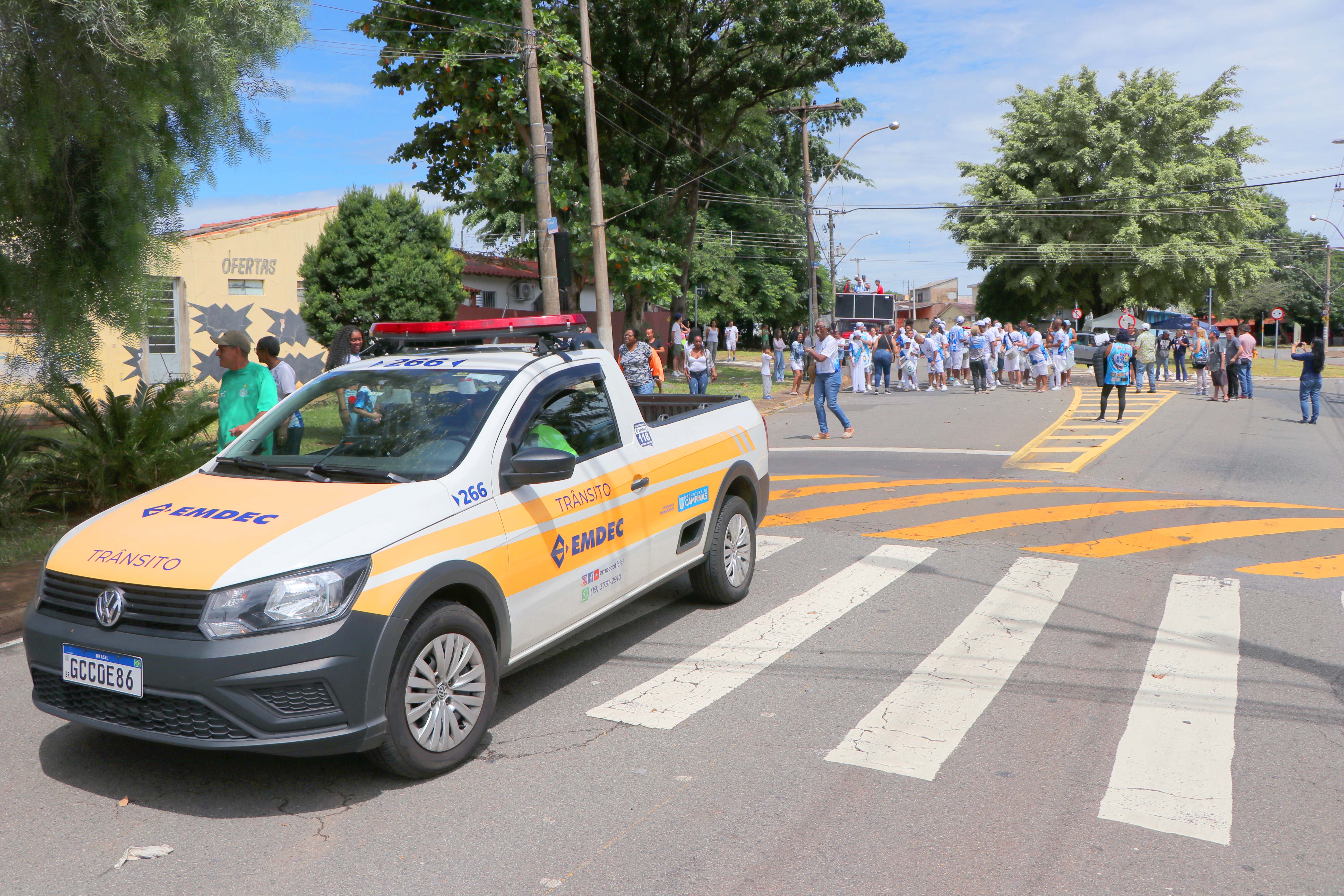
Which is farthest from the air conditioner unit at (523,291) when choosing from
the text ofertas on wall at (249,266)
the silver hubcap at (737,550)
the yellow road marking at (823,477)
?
the silver hubcap at (737,550)

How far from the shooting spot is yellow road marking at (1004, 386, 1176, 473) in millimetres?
13812

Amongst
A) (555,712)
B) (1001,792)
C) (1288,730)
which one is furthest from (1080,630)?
(555,712)

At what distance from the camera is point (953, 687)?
5.36 meters

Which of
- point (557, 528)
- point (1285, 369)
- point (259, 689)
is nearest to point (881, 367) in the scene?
point (557, 528)

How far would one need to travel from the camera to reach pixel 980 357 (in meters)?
26.1

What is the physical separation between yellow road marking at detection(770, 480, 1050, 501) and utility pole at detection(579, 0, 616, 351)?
7988 millimetres

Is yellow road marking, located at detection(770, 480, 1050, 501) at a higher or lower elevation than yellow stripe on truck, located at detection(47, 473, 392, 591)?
lower

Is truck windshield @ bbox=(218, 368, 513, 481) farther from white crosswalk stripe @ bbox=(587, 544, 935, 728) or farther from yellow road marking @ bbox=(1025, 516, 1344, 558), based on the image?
yellow road marking @ bbox=(1025, 516, 1344, 558)

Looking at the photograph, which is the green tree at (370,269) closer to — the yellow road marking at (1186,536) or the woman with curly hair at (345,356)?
the woman with curly hair at (345,356)

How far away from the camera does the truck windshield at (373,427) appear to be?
4.67 meters

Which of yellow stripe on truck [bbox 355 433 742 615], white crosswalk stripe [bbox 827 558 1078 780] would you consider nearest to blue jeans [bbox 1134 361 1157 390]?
white crosswalk stripe [bbox 827 558 1078 780]

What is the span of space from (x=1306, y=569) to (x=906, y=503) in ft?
12.9

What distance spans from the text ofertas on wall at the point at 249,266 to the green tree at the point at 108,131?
48.1 feet

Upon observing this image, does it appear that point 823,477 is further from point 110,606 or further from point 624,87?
point 624,87
